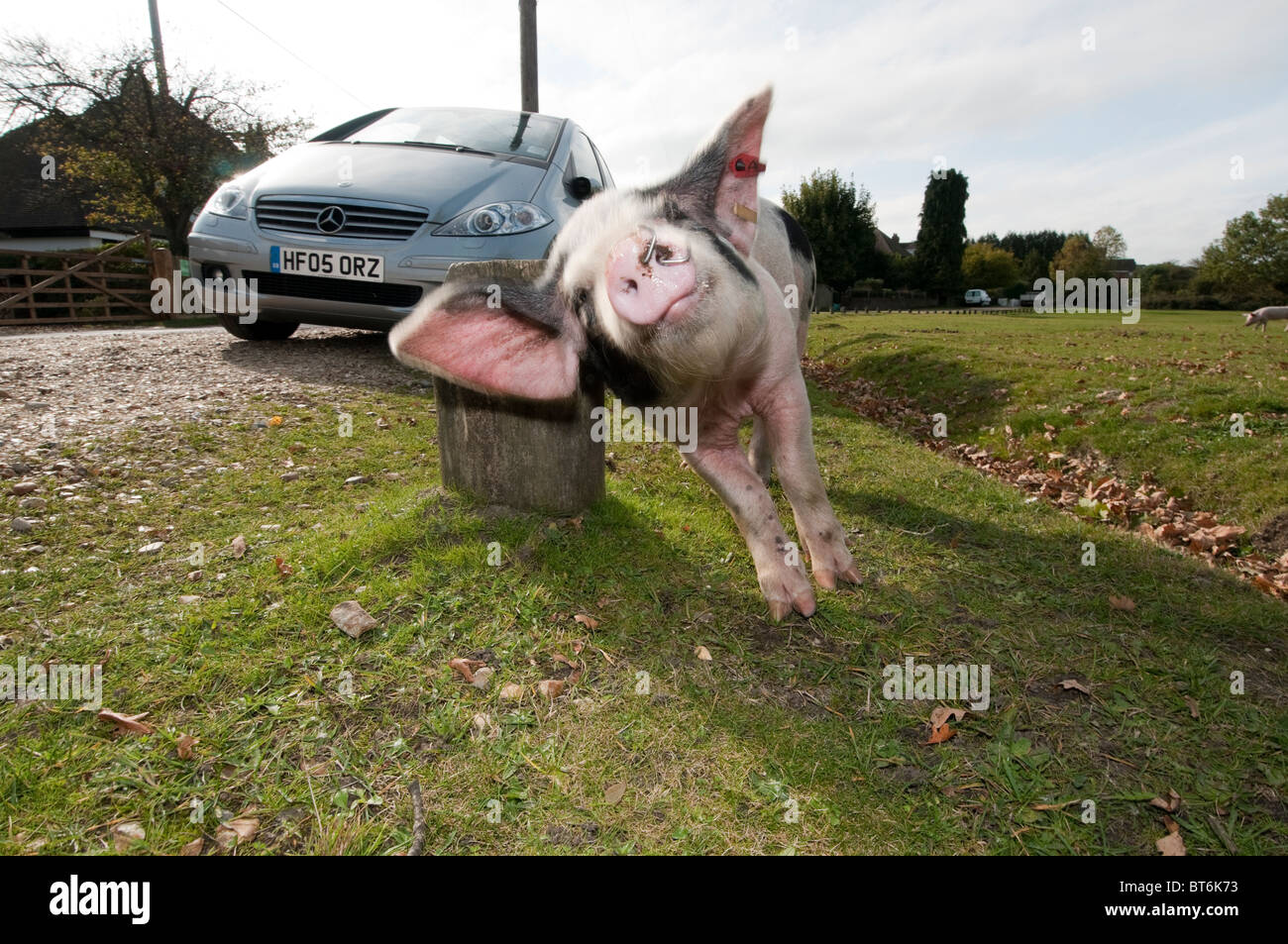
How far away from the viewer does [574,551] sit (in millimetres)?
3580

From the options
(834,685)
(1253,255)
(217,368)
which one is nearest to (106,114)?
(217,368)

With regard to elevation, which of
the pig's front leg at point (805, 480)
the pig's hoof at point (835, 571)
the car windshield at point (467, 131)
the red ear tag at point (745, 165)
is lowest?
the pig's hoof at point (835, 571)

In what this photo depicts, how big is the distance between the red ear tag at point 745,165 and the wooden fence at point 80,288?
18.5 meters

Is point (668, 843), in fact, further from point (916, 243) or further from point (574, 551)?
point (916, 243)

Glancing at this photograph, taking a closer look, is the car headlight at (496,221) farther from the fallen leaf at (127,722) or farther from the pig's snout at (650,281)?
the fallen leaf at (127,722)

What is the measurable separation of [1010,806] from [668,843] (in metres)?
1.09

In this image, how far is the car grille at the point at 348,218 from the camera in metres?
6.16

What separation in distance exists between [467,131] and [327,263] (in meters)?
2.29

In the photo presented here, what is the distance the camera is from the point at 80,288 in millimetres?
17328

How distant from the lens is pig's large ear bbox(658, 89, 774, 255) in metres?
2.68

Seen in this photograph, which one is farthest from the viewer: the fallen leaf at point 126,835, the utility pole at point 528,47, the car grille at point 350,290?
the utility pole at point 528,47

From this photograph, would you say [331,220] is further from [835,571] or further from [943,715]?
[943,715]

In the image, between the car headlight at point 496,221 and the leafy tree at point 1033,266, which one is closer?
the car headlight at point 496,221

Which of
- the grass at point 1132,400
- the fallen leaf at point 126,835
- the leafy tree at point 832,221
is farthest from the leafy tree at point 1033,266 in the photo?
the fallen leaf at point 126,835
